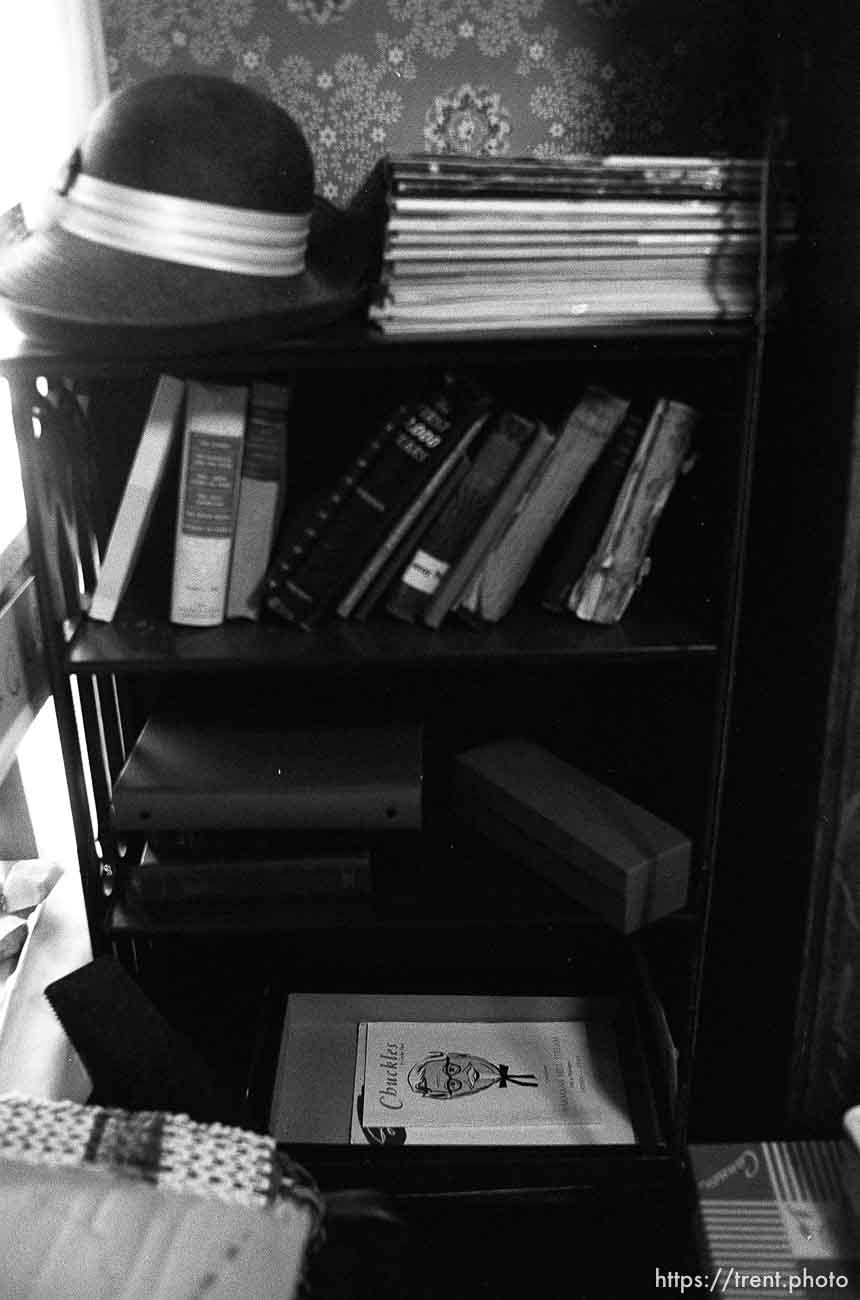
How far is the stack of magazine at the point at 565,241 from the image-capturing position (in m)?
1.15

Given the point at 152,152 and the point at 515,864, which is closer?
the point at 152,152

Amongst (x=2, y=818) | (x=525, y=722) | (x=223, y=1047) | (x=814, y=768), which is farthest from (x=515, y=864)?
(x=2, y=818)

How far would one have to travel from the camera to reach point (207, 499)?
1.27 m

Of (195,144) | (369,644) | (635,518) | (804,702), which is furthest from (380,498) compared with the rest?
(804,702)

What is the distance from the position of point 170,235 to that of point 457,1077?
1096 mm

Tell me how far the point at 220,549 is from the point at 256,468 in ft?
0.32

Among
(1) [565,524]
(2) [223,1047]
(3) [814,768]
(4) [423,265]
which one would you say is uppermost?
(4) [423,265]

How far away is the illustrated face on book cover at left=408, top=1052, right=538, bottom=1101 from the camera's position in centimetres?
153

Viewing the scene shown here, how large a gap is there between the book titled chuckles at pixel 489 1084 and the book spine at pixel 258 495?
664 mm

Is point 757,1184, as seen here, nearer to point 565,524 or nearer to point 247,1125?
point 247,1125

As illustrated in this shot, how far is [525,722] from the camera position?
5.53ft

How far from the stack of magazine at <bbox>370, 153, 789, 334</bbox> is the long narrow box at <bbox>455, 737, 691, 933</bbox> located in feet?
1.91

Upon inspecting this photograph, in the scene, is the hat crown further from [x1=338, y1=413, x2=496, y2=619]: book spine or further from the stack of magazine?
[x1=338, y1=413, x2=496, y2=619]: book spine

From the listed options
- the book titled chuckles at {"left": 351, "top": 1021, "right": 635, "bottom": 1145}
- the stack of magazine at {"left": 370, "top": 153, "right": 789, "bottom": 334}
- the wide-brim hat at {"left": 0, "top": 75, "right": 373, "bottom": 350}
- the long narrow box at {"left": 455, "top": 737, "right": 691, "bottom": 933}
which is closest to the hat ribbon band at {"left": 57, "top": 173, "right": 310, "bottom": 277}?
the wide-brim hat at {"left": 0, "top": 75, "right": 373, "bottom": 350}
